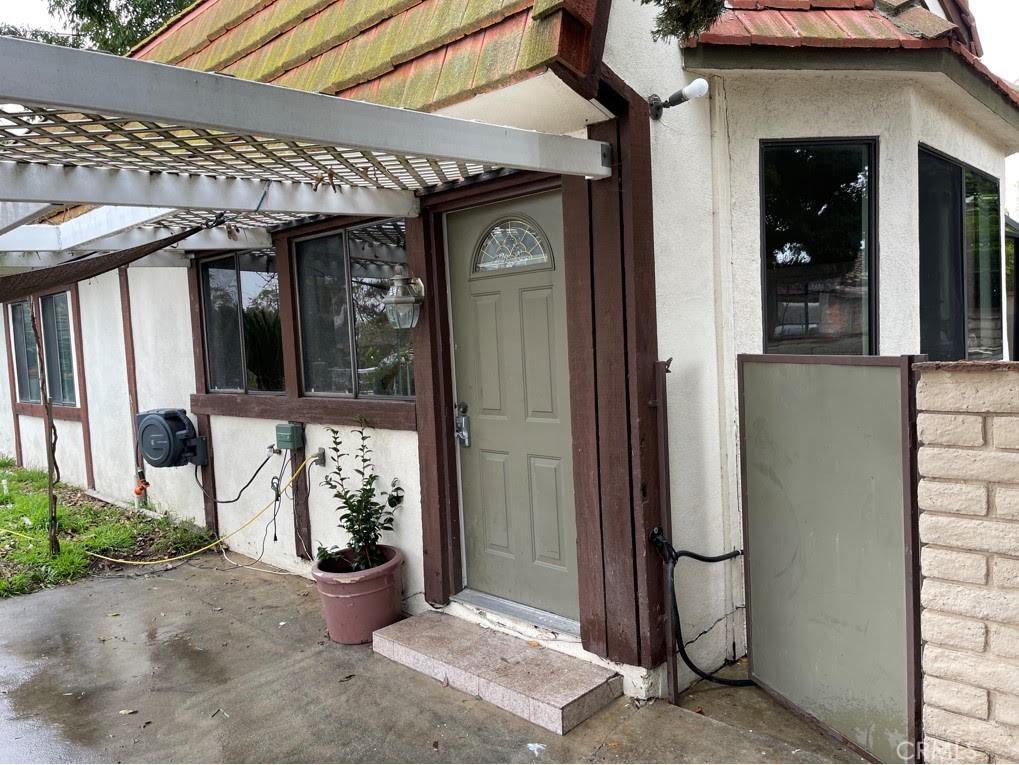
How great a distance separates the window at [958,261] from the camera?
158 inches

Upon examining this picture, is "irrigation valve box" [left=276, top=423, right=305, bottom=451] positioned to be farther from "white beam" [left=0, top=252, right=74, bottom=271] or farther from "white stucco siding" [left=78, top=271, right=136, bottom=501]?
"white stucco siding" [left=78, top=271, right=136, bottom=501]

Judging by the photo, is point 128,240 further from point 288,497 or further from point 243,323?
point 288,497

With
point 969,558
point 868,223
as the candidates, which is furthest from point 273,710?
point 868,223

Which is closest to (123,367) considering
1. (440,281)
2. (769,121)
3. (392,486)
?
(392,486)

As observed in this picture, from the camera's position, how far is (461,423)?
4.08 metres

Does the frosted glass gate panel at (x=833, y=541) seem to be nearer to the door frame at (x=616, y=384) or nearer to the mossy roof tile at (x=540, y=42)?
the door frame at (x=616, y=384)

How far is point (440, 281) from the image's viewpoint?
4.05 meters

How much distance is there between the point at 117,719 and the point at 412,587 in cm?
165

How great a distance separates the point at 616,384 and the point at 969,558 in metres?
1.47

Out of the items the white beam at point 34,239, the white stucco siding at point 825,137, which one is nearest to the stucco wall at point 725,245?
the white stucco siding at point 825,137

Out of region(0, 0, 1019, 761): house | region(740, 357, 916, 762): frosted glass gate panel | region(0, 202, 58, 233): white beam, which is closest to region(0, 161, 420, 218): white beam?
region(0, 0, 1019, 761): house

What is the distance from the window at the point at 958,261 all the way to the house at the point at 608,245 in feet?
0.10

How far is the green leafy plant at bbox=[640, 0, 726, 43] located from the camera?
2113 mm

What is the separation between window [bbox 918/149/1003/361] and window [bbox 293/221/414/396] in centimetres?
298
